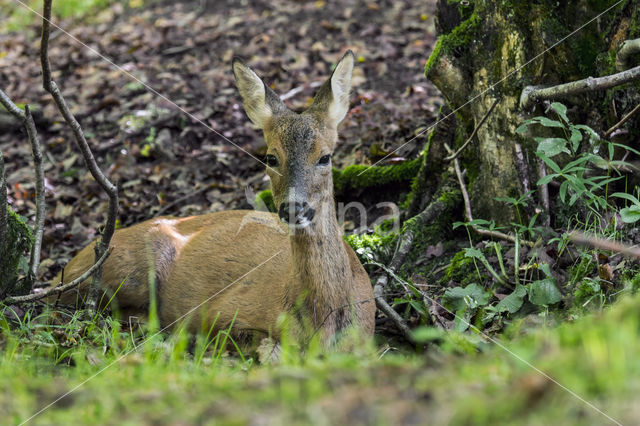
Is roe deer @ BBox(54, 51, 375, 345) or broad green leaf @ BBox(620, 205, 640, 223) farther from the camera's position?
roe deer @ BBox(54, 51, 375, 345)

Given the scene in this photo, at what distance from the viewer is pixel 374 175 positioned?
20.6ft

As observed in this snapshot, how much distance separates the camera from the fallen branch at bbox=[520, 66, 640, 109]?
12.6ft

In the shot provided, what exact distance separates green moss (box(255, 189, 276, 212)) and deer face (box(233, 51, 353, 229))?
1.77 m

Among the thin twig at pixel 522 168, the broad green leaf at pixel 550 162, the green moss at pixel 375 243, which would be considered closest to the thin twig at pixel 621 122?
the broad green leaf at pixel 550 162

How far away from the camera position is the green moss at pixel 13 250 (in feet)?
15.2

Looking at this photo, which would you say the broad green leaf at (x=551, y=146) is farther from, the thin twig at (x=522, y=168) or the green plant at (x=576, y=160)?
the thin twig at (x=522, y=168)

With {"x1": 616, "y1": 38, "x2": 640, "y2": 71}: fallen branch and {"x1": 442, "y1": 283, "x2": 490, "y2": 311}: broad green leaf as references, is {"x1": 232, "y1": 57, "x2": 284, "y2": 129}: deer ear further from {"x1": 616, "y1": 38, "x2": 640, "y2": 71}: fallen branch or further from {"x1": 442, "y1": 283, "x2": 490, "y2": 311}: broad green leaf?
{"x1": 616, "y1": 38, "x2": 640, "y2": 71}: fallen branch

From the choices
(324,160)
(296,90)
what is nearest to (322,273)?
(324,160)

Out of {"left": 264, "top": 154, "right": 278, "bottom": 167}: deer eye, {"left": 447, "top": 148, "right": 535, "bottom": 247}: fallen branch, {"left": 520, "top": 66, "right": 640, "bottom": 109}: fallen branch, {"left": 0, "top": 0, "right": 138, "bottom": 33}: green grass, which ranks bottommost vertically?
{"left": 447, "top": 148, "right": 535, "bottom": 247}: fallen branch

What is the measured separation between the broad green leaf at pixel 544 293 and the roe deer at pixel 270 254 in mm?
1076

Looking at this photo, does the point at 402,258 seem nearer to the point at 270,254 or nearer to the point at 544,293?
the point at 270,254

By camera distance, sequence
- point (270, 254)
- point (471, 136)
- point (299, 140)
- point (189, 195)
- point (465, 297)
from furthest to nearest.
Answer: point (189, 195) < point (270, 254) < point (471, 136) < point (299, 140) < point (465, 297)

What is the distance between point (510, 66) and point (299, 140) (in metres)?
1.64

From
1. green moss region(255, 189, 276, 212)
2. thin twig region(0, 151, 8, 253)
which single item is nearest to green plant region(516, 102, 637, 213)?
green moss region(255, 189, 276, 212)
